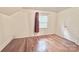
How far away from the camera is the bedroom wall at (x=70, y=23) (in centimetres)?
137

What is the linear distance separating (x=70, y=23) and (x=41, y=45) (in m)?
0.40

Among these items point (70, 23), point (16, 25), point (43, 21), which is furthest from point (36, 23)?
point (70, 23)

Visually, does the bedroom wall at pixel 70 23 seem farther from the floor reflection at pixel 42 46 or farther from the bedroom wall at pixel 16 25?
the floor reflection at pixel 42 46

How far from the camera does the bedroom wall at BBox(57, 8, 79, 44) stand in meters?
1.37

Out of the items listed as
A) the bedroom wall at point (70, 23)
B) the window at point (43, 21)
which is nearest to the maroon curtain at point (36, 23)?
the window at point (43, 21)

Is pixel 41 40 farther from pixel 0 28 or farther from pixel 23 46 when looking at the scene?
pixel 0 28

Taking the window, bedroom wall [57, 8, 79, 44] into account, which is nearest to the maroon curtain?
the window

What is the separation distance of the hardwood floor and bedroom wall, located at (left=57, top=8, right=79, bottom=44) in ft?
0.23

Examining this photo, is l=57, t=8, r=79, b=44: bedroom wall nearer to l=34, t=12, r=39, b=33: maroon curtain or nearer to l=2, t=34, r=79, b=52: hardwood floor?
l=2, t=34, r=79, b=52: hardwood floor

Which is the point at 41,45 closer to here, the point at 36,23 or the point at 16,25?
the point at 36,23

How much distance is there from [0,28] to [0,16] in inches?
5.1
